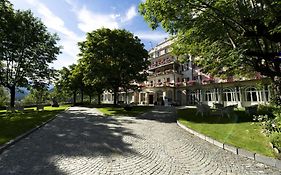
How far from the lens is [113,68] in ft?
82.0

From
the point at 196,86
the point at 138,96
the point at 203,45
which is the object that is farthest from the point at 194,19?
the point at 138,96

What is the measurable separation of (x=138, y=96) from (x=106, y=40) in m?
31.0

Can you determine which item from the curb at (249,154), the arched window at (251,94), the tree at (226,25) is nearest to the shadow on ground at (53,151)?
the curb at (249,154)

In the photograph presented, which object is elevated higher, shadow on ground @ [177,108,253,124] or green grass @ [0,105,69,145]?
shadow on ground @ [177,108,253,124]

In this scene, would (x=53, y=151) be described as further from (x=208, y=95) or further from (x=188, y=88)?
(x=188, y=88)

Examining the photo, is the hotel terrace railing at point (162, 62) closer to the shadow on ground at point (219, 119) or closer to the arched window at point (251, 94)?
the arched window at point (251, 94)

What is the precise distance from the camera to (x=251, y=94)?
1249 inches

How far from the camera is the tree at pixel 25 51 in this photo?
28391 millimetres

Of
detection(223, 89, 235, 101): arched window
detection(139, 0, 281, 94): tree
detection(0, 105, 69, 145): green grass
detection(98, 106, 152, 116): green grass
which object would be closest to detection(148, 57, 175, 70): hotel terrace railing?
detection(223, 89, 235, 101): arched window

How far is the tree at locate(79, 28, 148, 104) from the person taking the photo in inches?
987

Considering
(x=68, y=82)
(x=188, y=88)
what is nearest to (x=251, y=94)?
(x=188, y=88)

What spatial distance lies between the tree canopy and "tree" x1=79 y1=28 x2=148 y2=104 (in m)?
11.8

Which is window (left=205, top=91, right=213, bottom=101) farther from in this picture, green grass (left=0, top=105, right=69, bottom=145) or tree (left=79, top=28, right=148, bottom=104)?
green grass (left=0, top=105, right=69, bottom=145)

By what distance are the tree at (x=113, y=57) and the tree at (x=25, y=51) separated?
8495 millimetres
